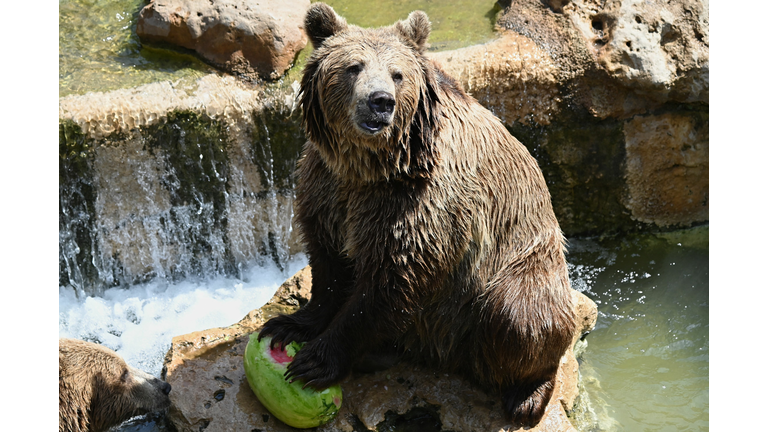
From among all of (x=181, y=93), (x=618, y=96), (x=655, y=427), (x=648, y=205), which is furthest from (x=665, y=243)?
(x=181, y=93)

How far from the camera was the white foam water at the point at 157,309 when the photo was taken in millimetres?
7832

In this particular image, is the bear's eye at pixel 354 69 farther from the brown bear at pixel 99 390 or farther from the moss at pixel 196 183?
the moss at pixel 196 183

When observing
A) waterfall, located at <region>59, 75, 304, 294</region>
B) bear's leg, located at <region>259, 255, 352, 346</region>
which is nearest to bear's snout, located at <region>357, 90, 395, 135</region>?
bear's leg, located at <region>259, 255, 352, 346</region>

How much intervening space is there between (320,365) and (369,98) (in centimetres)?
198

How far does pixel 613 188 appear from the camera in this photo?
9.28m

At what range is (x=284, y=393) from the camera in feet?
16.3

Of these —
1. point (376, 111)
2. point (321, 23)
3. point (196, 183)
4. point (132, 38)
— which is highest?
point (321, 23)

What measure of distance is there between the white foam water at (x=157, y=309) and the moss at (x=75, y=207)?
0.30 metres

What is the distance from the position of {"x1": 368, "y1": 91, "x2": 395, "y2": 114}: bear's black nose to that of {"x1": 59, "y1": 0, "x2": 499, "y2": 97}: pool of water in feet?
15.6

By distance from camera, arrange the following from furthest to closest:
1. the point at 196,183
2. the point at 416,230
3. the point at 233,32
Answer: the point at 233,32, the point at 196,183, the point at 416,230

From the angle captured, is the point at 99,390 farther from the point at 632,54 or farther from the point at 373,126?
the point at 632,54

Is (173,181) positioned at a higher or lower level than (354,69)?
lower

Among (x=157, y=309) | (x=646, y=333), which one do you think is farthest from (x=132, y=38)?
(x=646, y=333)

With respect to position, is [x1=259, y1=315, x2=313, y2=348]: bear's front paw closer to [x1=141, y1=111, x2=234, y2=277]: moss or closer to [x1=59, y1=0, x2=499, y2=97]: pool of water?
[x1=141, y1=111, x2=234, y2=277]: moss
